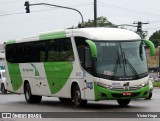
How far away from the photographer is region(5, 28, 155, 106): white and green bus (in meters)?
18.6

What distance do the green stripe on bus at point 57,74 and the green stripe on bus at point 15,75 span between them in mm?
3328

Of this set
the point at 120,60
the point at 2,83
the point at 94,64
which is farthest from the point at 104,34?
the point at 2,83

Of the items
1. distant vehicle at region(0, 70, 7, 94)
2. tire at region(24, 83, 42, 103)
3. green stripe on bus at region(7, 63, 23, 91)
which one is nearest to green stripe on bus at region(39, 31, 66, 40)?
tire at region(24, 83, 42, 103)

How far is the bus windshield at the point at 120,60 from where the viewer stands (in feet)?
61.4

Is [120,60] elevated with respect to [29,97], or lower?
elevated

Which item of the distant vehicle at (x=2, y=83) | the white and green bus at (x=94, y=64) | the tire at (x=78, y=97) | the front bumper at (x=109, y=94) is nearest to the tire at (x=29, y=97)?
the white and green bus at (x=94, y=64)

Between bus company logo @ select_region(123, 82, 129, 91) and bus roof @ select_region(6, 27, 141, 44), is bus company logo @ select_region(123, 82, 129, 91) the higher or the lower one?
the lower one

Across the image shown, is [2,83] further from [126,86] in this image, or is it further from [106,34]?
[126,86]

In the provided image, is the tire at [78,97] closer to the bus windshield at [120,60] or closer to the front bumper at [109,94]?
the front bumper at [109,94]

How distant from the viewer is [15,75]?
2631 cm

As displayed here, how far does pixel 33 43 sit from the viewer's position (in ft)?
78.9

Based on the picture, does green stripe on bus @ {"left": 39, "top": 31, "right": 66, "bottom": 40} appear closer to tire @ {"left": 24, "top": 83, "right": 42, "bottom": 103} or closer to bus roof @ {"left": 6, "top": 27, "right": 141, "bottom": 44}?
bus roof @ {"left": 6, "top": 27, "right": 141, "bottom": 44}

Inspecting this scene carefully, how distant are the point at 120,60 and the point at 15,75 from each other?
28.5 ft

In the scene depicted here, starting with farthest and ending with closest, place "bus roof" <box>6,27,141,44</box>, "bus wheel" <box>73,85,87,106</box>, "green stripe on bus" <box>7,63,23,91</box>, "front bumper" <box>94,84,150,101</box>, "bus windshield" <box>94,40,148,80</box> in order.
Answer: "green stripe on bus" <box>7,63,23,91</box>, "bus wheel" <box>73,85,87,106</box>, "bus roof" <box>6,27,141,44</box>, "bus windshield" <box>94,40,148,80</box>, "front bumper" <box>94,84,150,101</box>
